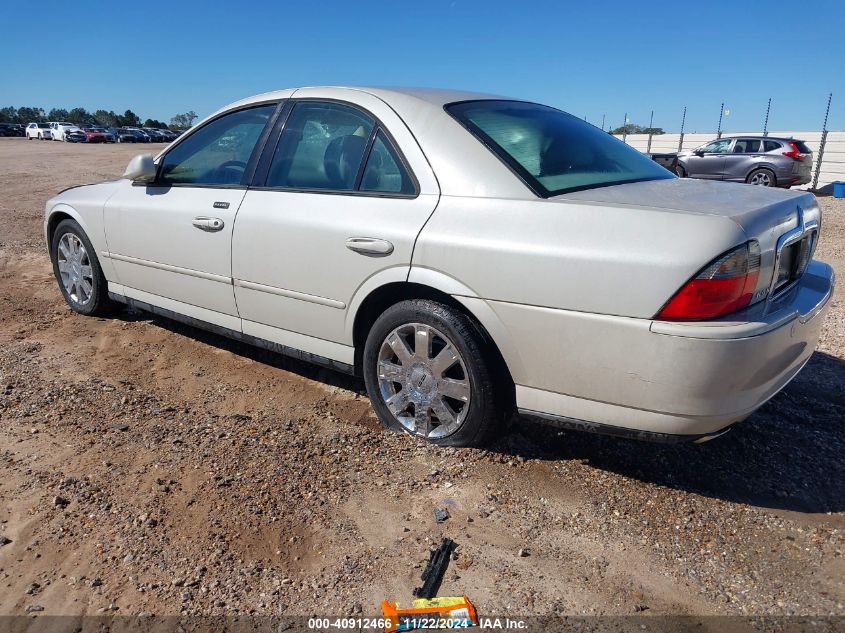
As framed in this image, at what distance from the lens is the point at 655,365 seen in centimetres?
235

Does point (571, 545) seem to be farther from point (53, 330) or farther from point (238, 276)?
point (53, 330)

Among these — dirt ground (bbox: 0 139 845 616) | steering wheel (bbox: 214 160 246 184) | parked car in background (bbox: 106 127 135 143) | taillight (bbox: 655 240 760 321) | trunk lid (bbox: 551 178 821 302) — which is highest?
steering wheel (bbox: 214 160 246 184)

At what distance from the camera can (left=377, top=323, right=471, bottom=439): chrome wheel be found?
9.56 feet

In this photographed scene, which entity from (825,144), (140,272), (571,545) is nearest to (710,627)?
(571,545)

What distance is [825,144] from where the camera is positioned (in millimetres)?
22266

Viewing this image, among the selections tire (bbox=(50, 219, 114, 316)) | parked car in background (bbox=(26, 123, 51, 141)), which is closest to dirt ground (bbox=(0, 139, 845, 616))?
tire (bbox=(50, 219, 114, 316))

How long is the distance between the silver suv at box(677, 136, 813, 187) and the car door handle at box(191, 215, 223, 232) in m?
16.4

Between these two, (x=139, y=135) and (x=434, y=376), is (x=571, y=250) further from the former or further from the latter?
(x=139, y=135)

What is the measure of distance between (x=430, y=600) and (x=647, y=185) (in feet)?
6.72

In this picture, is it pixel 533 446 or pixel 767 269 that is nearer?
pixel 767 269

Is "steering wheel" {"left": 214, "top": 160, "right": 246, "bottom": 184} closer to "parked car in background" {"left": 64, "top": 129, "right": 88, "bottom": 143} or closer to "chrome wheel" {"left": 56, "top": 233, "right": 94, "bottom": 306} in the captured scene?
"chrome wheel" {"left": 56, "top": 233, "right": 94, "bottom": 306}

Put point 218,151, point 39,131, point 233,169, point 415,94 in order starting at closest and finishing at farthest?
point 415,94, point 233,169, point 218,151, point 39,131

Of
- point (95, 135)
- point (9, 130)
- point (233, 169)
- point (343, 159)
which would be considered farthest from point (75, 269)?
point (9, 130)

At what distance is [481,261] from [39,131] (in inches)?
2627
